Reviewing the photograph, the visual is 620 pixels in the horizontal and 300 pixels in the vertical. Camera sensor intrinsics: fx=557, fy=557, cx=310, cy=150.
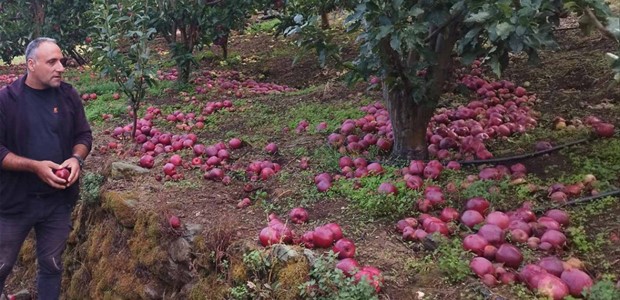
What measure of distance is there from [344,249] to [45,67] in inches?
84.3

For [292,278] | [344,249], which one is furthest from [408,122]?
[292,278]

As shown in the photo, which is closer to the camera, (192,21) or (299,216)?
(299,216)

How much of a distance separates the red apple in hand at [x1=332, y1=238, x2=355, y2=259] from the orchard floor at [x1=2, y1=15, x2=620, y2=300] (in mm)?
107

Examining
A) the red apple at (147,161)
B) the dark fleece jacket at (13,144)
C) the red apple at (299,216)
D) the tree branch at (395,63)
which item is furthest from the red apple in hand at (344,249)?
the red apple at (147,161)

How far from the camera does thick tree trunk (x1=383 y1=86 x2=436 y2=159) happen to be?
4.43m

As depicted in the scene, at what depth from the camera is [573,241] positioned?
3.12 metres

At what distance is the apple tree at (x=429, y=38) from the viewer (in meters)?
Answer: 2.85

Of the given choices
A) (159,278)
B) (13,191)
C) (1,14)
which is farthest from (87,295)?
(1,14)

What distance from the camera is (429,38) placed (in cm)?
403

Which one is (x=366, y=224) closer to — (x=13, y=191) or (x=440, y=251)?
(x=440, y=251)

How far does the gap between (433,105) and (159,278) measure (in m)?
2.38

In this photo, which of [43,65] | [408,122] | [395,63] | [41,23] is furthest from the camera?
[41,23]

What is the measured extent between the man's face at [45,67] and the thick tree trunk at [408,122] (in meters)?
2.38

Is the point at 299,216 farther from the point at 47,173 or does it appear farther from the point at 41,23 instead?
the point at 41,23
